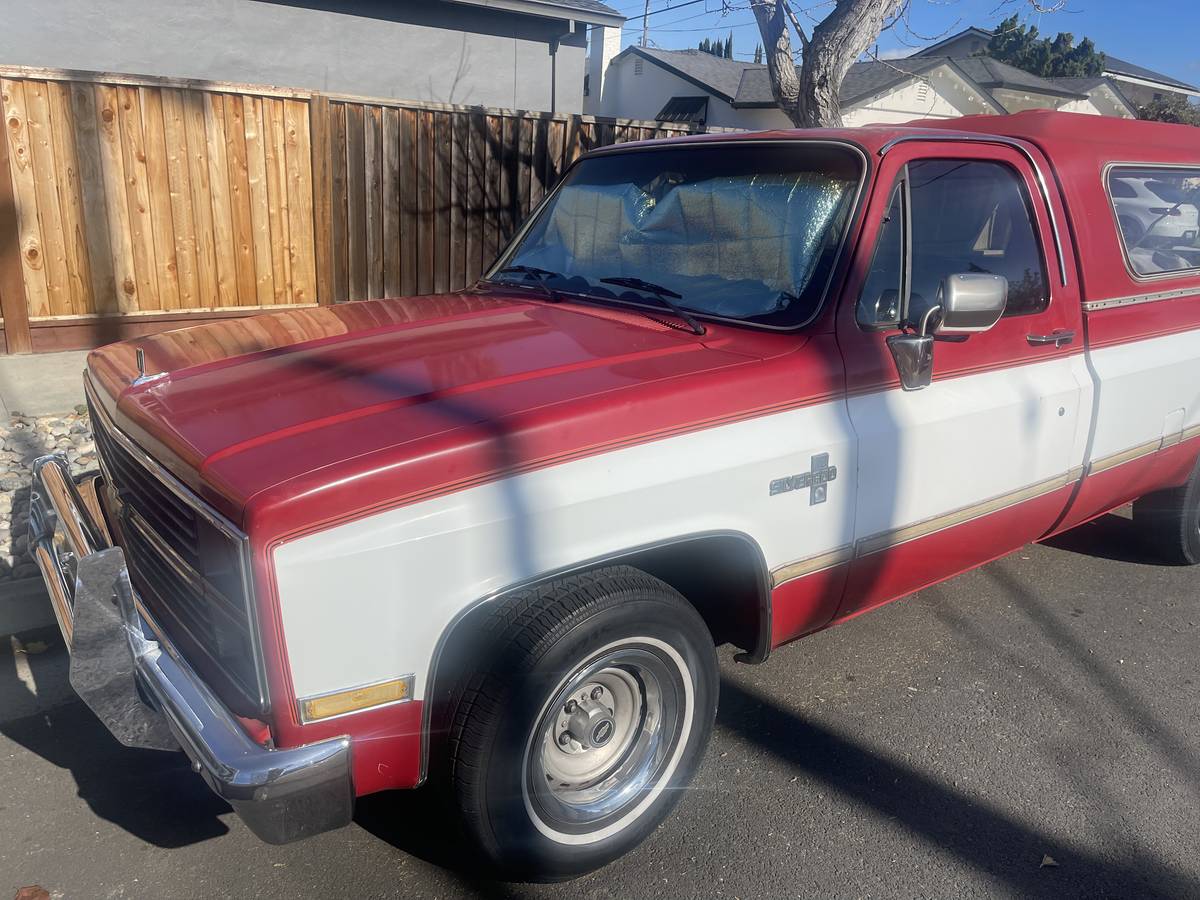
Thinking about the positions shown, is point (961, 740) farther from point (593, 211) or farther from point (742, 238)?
point (593, 211)

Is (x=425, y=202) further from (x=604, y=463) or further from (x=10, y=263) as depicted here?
(x=604, y=463)

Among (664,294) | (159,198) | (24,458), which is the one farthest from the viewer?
(159,198)

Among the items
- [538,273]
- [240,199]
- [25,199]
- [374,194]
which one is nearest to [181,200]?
[240,199]

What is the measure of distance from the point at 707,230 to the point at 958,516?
1332 millimetres

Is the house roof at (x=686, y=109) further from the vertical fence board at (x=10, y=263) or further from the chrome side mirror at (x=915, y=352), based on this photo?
the chrome side mirror at (x=915, y=352)

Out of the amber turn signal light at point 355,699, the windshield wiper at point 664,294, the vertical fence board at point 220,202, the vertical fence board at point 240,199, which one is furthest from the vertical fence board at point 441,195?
the amber turn signal light at point 355,699

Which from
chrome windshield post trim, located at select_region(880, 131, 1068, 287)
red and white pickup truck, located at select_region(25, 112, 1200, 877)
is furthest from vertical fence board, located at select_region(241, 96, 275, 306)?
chrome windshield post trim, located at select_region(880, 131, 1068, 287)

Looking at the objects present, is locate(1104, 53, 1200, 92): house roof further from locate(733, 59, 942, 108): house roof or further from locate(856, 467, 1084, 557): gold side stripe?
locate(856, 467, 1084, 557): gold side stripe

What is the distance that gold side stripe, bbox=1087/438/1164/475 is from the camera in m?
3.93

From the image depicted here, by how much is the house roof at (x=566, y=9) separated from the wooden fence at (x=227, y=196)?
174 inches

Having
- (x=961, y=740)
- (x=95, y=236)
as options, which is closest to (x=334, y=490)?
(x=961, y=740)

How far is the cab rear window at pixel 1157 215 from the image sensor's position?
4016mm

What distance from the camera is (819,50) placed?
7262mm

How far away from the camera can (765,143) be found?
3.44 meters
